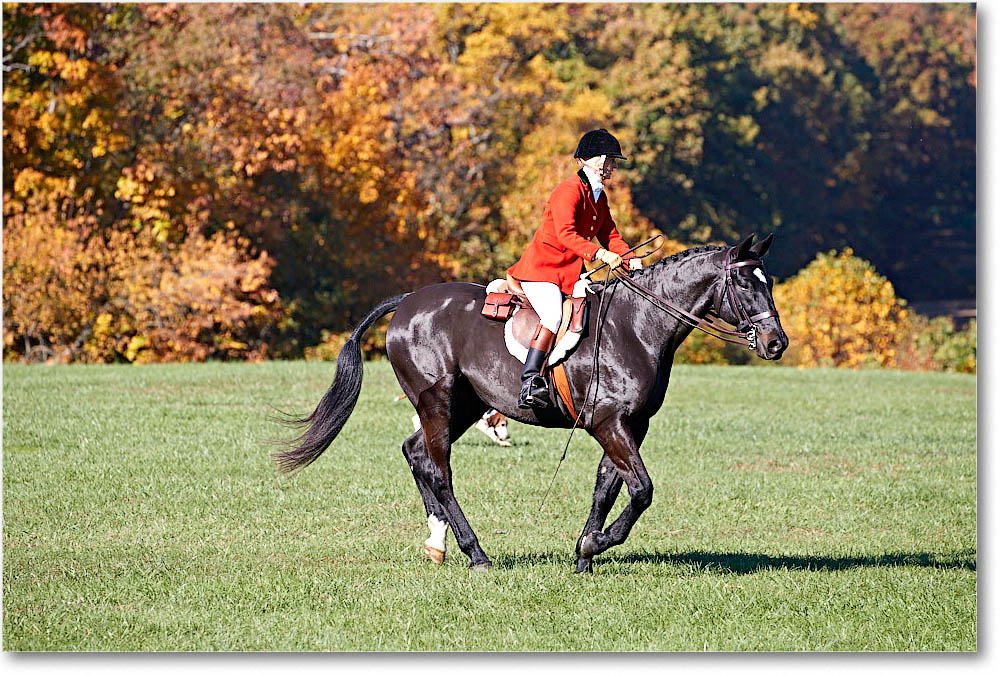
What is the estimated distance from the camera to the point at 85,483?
11.1 m

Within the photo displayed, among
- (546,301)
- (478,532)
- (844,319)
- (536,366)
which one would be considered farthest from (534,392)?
(844,319)

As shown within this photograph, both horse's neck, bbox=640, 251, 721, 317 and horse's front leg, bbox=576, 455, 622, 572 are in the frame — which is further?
horse's front leg, bbox=576, 455, 622, 572

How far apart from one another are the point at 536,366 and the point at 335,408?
1.70m

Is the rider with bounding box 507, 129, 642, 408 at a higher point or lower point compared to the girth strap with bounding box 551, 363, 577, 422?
higher

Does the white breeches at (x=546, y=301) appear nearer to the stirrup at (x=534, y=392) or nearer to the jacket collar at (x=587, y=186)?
the stirrup at (x=534, y=392)

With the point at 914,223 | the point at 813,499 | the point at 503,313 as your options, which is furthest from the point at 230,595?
the point at 914,223

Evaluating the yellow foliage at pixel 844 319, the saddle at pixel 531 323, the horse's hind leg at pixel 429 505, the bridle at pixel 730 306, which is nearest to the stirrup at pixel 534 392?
the saddle at pixel 531 323

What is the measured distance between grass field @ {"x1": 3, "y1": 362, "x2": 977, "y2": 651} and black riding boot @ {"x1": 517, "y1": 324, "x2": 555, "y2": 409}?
43.6 inches

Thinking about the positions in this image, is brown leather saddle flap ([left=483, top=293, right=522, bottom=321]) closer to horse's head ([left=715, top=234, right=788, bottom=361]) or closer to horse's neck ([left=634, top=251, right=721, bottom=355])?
horse's neck ([left=634, top=251, right=721, bottom=355])

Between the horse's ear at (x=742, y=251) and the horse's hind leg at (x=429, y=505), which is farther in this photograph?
the horse's hind leg at (x=429, y=505)

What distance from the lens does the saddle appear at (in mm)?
7707

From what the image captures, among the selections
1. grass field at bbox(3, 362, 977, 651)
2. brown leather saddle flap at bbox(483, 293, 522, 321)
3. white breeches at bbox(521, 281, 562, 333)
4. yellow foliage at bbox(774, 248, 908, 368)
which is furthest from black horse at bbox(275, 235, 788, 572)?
yellow foliage at bbox(774, 248, 908, 368)

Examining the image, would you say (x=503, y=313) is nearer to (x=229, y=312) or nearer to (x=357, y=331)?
(x=357, y=331)

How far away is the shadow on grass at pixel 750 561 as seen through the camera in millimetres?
8258
